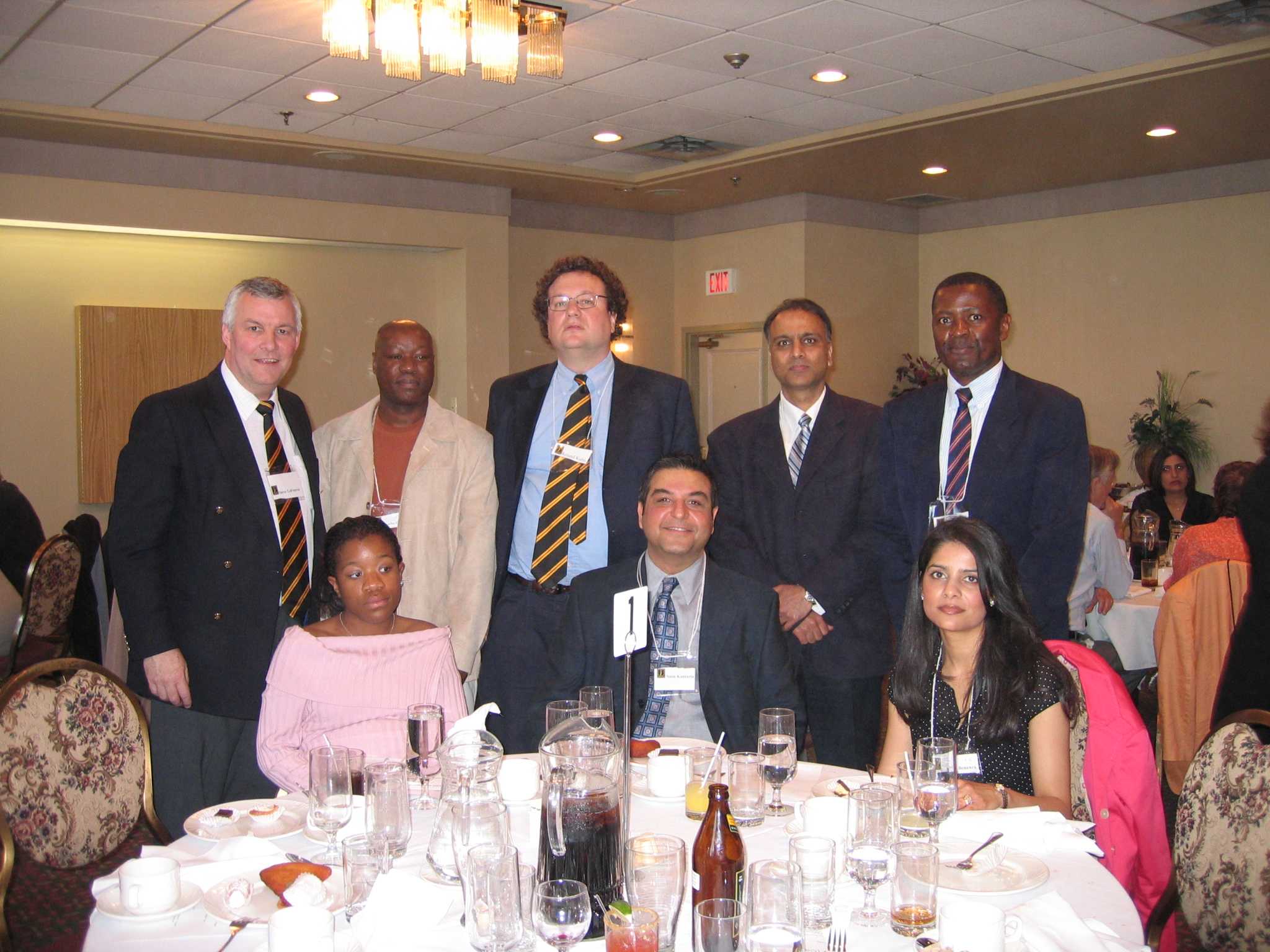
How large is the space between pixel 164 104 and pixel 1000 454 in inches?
227

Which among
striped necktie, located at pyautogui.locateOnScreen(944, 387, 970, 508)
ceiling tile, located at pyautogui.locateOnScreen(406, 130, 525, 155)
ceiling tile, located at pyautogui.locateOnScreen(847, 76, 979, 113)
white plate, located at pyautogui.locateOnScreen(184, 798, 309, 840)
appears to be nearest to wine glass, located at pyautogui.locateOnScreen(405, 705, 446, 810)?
white plate, located at pyautogui.locateOnScreen(184, 798, 309, 840)

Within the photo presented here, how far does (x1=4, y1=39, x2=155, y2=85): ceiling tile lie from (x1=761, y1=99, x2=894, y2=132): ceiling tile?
3.83 metres

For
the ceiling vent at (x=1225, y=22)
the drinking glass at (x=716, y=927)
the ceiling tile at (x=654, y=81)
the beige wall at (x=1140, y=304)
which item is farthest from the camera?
the beige wall at (x=1140, y=304)

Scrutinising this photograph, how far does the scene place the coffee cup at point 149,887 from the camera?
1.73 meters

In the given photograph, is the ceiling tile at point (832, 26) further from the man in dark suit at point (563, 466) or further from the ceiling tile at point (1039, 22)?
the man in dark suit at point (563, 466)

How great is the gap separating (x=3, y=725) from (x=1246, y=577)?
13.6 ft

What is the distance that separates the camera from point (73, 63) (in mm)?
5895

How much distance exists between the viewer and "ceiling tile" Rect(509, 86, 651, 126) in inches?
261

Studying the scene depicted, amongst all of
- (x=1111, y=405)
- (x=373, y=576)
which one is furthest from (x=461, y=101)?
(x=1111, y=405)

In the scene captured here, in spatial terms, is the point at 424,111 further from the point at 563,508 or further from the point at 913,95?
the point at 563,508

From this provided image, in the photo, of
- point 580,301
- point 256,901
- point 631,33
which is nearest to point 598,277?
point 580,301

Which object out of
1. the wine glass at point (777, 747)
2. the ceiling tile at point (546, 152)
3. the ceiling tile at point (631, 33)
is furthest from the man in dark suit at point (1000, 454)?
the ceiling tile at point (546, 152)

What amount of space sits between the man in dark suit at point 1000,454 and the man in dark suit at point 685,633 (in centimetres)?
68

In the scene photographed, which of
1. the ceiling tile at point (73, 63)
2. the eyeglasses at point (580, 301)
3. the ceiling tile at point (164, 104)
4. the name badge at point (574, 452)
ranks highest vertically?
the ceiling tile at point (164, 104)
